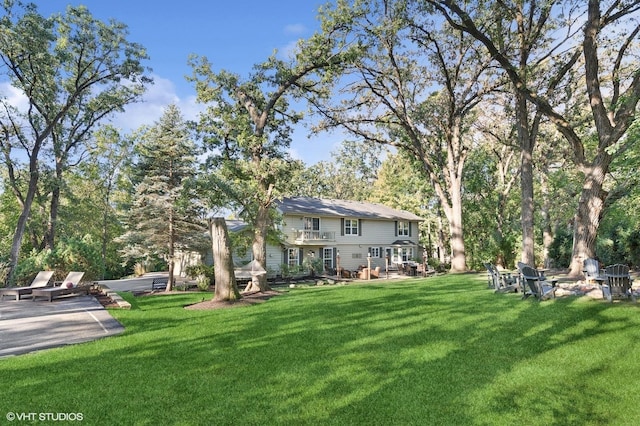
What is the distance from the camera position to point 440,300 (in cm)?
1155

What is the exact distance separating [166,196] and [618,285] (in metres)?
18.4

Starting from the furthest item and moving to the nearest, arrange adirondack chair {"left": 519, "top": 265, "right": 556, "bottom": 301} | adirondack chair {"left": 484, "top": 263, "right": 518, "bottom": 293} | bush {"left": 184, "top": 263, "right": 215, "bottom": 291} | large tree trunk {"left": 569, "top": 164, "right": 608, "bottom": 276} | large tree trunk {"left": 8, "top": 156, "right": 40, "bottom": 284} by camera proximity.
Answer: bush {"left": 184, "top": 263, "right": 215, "bottom": 291}, large tree trunk {"left": 8, "top": 156, "right": 40, "bottom": 284}, large tree trunk {"left": 569, "top": 164, "right": 608, "bottom": 276}, adirondack chair {"left": 484, "top": 263, "right": 518, "bottom": 293}, adirondack chair {"left": 519, "top": 265, "right": 556, "bottom": 301}

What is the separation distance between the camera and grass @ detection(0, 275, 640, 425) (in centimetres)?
431

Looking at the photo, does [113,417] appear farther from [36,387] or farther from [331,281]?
[331,281]

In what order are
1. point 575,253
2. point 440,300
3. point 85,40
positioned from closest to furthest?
point 440,300, point 575,253, point 85,40

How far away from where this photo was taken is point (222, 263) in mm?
12812

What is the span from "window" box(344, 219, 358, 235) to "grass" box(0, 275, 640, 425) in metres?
22.0

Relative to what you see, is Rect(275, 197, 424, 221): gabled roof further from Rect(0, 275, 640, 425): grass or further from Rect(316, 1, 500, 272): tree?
Rect(0, 275, 640, 425): grass

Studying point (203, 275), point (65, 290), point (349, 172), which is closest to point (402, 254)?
point (203, 275)

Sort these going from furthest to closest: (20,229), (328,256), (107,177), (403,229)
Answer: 1. (403,229)
2. (107,177)
3. (328,256)
4. (20,229)

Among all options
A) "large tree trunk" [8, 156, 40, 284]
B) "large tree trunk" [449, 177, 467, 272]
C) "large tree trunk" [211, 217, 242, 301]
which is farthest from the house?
"large tree trunk" [8, 156, 40, 284]

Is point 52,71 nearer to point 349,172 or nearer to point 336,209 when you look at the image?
point 336,209

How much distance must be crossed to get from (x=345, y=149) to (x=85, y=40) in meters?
37.8

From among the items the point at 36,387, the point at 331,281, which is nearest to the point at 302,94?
the point at 331,281
